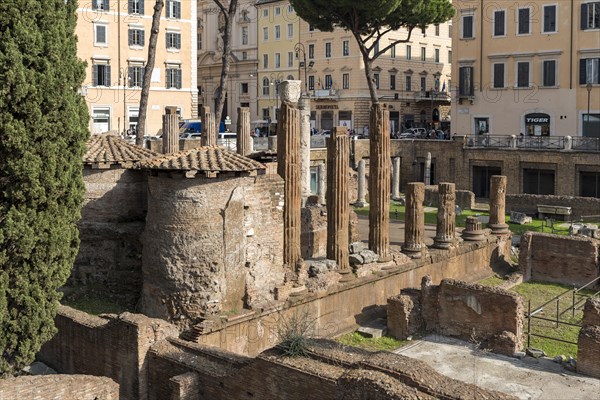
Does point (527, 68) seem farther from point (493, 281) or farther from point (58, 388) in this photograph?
point (58, 388)

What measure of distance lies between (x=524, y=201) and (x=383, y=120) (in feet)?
42.6

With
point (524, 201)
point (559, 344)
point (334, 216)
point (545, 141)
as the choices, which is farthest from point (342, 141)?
point (545, 141)

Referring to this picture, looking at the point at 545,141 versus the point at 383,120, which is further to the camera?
the point at 545,141

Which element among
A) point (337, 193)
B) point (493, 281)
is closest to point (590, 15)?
point (493, 281)

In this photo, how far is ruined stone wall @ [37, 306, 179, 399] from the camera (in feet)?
35.9

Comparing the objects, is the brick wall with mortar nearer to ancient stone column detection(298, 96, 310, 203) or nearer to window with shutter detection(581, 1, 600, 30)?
ancient stone column detection(298, 96, 310, 203)

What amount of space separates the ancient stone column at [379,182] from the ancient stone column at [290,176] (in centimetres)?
291

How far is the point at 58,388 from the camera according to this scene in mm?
8992

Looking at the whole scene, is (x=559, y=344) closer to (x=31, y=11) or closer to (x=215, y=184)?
(x=215, y=184)

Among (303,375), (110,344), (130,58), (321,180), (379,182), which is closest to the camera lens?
(303,375)

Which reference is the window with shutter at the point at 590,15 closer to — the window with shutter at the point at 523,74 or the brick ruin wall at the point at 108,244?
the window with shutter at the point at 523,74

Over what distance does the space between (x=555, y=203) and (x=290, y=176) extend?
52.4 ft

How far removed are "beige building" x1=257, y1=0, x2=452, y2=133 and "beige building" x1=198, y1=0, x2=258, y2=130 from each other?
0.94 m

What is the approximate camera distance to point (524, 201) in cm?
2794
